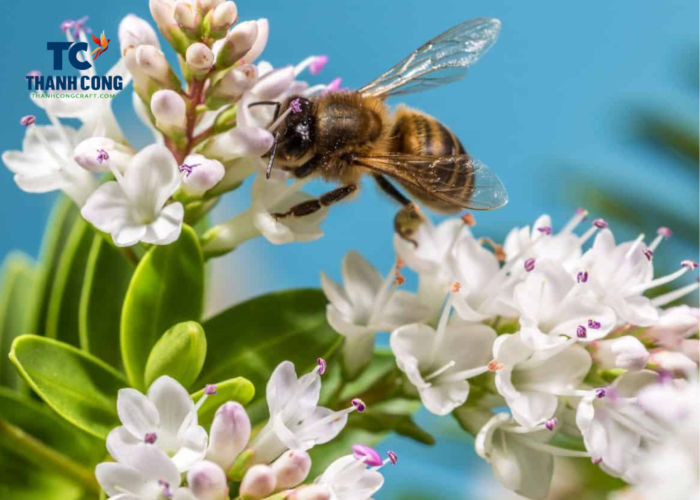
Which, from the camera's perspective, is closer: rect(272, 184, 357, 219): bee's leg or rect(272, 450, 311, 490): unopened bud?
rect(272, 450, 311, 490): unopened bud

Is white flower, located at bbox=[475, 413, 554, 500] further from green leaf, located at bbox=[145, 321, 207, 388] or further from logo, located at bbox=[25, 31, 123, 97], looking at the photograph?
logo, located at bbox=[25, 31, 123, 97]

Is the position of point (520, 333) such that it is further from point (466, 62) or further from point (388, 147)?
point (466, 62)

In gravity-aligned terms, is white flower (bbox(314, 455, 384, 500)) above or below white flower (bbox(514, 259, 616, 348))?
below

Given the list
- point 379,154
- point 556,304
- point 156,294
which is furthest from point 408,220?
point 156,294

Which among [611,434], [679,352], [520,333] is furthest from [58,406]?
[679,352]

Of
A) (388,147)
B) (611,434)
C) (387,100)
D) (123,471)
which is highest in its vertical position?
(387,100)

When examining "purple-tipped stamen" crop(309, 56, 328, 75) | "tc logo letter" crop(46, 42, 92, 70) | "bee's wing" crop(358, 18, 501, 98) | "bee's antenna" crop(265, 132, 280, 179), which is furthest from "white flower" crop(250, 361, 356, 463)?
"bee's wing" crop(358, 18, 501, 98)

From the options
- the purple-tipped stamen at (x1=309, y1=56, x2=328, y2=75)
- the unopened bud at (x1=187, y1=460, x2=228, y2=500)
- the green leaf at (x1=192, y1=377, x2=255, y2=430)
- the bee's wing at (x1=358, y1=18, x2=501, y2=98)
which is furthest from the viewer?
the bee's wing at (x1=358, y1=18, x2=501, y2=98)
